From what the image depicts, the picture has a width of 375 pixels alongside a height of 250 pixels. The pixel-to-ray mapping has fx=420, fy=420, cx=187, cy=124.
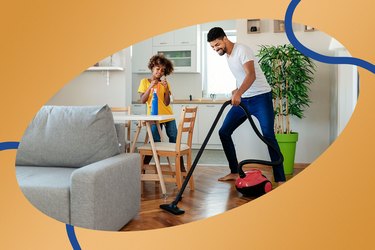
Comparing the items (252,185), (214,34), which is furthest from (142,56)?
(252,185)

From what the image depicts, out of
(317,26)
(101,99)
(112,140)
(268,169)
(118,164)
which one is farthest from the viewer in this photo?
(101,99)

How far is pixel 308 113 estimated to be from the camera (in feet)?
15.8

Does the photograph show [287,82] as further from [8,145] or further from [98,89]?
[8,145]

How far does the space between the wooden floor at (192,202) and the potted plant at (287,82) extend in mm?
377

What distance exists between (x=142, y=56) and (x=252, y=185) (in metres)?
4.57

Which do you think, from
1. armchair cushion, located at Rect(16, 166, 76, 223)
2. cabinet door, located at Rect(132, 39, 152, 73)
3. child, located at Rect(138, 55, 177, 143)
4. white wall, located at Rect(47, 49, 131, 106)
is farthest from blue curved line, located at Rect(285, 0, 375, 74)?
cabinet door, located at Rect(132, 39, 152, 73)

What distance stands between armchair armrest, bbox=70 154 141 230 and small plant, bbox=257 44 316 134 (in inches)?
91.1

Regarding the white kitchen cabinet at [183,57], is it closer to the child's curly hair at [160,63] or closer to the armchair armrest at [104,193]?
the child's curly hair at [160,63]

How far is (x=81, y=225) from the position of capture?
2.13 metres

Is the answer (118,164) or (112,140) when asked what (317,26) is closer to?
(118,164)

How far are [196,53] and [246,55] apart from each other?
375 cm

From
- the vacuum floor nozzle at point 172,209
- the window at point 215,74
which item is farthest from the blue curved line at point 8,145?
the window at point 215,74

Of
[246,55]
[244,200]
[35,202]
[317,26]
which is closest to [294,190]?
[317,26]

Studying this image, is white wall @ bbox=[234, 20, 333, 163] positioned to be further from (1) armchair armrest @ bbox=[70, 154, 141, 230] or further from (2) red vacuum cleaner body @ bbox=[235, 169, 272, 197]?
(1) armchair armrest @ bbox=[70, 154, 141, 230]
